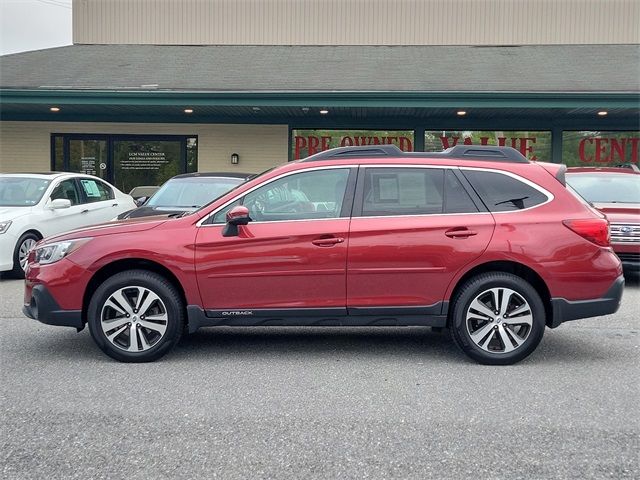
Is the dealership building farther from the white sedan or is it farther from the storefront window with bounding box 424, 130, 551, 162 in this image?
the white sedan

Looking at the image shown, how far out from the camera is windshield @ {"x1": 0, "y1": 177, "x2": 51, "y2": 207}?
10.1 meters

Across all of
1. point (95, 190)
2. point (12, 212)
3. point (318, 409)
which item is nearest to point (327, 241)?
point (318, 409)

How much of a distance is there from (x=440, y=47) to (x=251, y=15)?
18.7 ft

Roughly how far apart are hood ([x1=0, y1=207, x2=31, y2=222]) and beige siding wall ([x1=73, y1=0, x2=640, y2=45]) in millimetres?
11410

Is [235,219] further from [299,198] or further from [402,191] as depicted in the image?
[402,191]

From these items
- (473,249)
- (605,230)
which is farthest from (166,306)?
(605,230)

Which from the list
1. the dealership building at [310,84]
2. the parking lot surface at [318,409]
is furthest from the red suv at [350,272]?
the dealership building at [310,84]

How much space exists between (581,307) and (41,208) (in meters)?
7.98

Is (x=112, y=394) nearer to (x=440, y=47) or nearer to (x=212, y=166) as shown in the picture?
(x=212, y=166)

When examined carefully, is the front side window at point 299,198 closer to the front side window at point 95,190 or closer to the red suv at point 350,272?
the red suv at point 350,272

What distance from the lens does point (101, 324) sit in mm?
5285

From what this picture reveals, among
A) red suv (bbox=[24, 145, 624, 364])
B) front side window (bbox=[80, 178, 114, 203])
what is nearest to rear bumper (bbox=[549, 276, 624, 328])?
red suv (bbox=[24, 145, 624, 364])

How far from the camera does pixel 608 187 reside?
1039 centimetres

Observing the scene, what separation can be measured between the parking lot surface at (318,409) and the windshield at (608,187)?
4.64 meters
